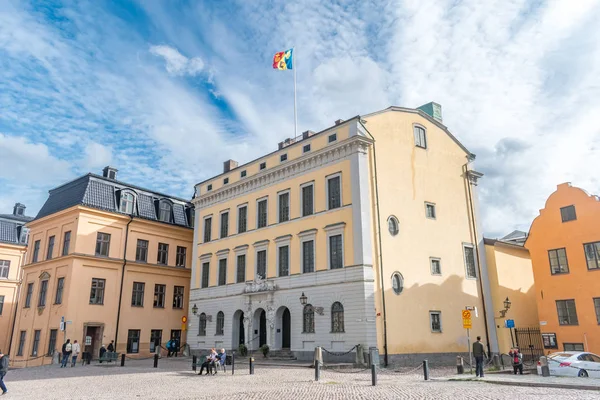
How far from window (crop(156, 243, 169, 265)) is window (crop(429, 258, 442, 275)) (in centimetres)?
2333

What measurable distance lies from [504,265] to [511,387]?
18163mm

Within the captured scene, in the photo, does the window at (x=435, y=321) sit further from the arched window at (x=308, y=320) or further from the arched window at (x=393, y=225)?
the arched window at (x=308, y=320)

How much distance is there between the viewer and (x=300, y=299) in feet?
95.5

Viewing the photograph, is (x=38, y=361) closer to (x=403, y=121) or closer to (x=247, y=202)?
(x=247, y=202)

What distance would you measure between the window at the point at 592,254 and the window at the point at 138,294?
32187mm

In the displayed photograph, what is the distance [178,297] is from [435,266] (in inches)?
910

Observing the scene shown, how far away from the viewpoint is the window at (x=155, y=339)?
39.2m

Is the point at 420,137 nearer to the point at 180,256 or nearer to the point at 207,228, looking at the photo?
the point at 207,228

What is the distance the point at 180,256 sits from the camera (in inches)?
1708

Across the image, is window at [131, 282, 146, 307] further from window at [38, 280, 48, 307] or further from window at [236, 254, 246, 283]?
window at [236, 254, 246, 283]

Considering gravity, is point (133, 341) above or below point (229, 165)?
below

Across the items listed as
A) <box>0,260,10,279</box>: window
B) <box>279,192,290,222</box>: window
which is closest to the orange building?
<box>279,192,290,222</box>: window

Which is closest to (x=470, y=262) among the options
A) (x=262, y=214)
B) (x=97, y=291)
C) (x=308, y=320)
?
(x=308, y=320)

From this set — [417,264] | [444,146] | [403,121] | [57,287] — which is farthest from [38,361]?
[444,146]
